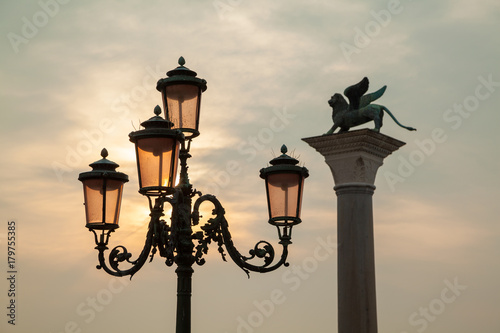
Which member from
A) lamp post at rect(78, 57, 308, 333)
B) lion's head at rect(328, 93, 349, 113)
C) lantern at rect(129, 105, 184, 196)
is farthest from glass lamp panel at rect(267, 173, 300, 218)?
lion's head at rect(328, 93, 349, 113)

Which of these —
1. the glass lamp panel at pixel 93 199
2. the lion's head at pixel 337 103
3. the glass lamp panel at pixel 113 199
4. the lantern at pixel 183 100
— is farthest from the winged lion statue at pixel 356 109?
the glass lamp panel at pixel 93 199

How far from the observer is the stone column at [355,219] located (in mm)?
10875

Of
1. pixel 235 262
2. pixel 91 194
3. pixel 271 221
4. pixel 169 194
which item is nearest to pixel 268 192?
pixel 271 221

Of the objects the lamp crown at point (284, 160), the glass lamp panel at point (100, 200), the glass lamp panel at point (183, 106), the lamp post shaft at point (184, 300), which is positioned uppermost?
the glass lamp panel at point (183, 106)

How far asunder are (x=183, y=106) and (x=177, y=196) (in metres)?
1.14

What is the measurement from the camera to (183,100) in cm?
822

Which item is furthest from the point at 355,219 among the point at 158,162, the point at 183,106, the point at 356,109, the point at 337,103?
the point at 158,162

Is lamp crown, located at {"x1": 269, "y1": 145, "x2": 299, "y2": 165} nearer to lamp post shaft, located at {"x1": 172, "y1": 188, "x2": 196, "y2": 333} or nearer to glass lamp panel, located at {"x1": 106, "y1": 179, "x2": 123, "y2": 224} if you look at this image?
lamp post shaft, located at {"x1": 172, "y1": 188, "x2": 196, "y2": 333}

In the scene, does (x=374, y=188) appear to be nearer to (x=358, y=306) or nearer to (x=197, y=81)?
(x=358, y=306)

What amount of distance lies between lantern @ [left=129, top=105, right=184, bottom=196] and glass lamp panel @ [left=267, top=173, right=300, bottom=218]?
1.60 metres

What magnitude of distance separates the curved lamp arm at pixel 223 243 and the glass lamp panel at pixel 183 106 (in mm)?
915

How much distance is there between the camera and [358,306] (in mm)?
Answer: 10844

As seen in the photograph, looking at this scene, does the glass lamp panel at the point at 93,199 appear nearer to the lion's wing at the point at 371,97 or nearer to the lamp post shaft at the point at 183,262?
the lamp post shaft at the point at 183,262

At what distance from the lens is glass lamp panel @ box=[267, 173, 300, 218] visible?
8.47 m
